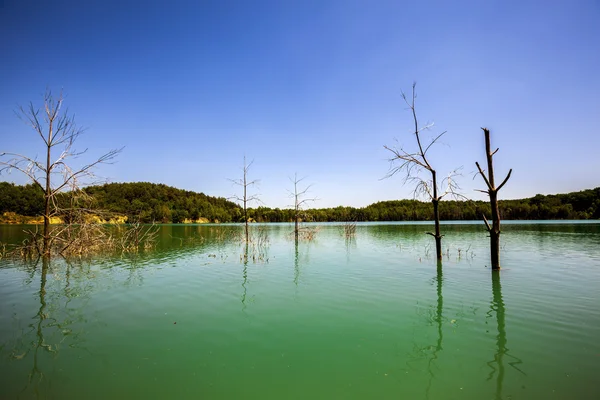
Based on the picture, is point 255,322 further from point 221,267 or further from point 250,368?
point 221,267

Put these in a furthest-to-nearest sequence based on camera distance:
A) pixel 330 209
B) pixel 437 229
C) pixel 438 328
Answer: pixel 330 209
pixel 437 229
pixel 438 328

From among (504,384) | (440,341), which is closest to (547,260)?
(440,341)

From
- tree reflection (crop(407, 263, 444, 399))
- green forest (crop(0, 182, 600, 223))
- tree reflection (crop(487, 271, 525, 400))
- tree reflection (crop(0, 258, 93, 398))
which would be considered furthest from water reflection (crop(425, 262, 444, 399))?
green forest (crop(0, 182, 600, 223))

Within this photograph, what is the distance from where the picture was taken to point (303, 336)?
212 inches

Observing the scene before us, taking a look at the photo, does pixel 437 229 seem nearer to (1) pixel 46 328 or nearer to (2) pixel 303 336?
(2) pixel 303 336

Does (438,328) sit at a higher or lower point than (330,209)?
lower

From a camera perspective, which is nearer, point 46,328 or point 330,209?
point 46,328

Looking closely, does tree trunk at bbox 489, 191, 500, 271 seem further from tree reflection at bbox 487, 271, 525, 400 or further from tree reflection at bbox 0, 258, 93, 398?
tree reflection at bbox 0, 258, 93, 398

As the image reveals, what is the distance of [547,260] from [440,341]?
1334 cm

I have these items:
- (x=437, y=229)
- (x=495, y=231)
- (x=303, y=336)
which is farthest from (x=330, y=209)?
(x=303, y=336)

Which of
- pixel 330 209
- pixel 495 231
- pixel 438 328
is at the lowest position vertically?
pixel 438 328

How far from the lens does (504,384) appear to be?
372 centimetres

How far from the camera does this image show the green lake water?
3.74 m

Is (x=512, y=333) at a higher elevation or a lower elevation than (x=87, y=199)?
lower
